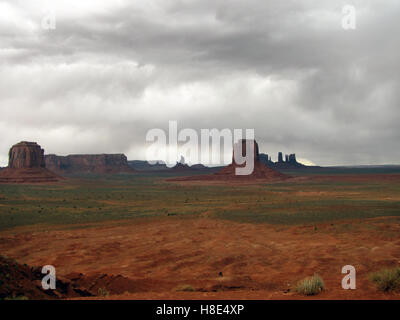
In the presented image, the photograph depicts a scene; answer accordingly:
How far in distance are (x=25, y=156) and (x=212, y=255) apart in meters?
129

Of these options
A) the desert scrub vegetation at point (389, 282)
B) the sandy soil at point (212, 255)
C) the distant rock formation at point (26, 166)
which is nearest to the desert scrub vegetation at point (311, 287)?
the sandy soil at point (212, 255)

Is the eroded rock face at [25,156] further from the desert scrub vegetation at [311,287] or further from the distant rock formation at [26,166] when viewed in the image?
the desert scrub vegetation at [311,287]

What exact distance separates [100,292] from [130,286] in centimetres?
109

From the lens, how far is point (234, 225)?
1218 inches

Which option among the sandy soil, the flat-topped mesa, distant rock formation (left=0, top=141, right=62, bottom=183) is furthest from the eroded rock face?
the sandy soil

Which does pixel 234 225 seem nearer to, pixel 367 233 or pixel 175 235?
pixel 175 235

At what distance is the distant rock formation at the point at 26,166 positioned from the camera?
395 ft

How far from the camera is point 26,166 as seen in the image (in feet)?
424

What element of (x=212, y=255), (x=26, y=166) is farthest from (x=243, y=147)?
(x=212, y=255)

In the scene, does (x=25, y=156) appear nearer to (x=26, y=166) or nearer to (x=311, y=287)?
(x=26, y=166)

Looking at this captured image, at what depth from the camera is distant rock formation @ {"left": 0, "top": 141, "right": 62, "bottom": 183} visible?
120 m

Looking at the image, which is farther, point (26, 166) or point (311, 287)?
point (26, 166)

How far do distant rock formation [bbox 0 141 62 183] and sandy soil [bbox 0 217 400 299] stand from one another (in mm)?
100566
